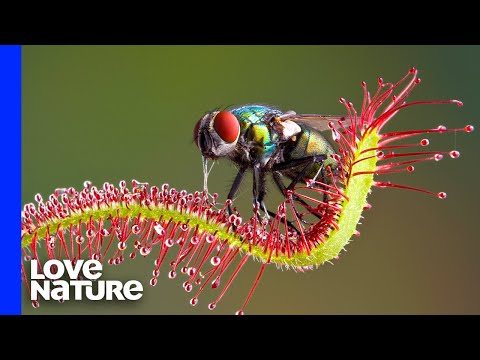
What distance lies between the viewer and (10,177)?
3.57m

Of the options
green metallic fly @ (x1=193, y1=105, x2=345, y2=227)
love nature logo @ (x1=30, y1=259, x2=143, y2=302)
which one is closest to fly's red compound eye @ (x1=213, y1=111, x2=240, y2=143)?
green metallic fly @ (x1=193, y1=105, x2=345, y2=227)

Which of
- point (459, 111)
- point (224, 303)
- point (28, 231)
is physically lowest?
point (224, 303)

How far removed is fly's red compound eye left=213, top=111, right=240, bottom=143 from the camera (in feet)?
11.4

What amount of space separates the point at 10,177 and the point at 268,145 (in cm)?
139

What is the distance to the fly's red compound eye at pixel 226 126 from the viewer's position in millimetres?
3479

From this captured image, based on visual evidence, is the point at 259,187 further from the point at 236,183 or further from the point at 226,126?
the point at 226,126

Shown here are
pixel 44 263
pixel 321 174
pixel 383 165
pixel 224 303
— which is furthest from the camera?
pixel 224 303

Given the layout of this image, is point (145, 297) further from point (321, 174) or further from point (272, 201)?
point (321, 174)

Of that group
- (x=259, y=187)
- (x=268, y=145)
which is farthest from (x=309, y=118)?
(x=259, y=187)

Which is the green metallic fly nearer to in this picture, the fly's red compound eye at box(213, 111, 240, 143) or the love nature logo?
the fly's red compound eye at box(213, 111, 240, 143)

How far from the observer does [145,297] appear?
140 inches

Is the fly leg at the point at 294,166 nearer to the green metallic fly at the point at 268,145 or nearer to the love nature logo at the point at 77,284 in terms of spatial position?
the green metallic fly at the point at 268,145

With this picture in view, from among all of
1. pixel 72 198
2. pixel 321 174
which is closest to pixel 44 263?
pixel 72 198

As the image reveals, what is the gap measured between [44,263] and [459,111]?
9.61 feet
